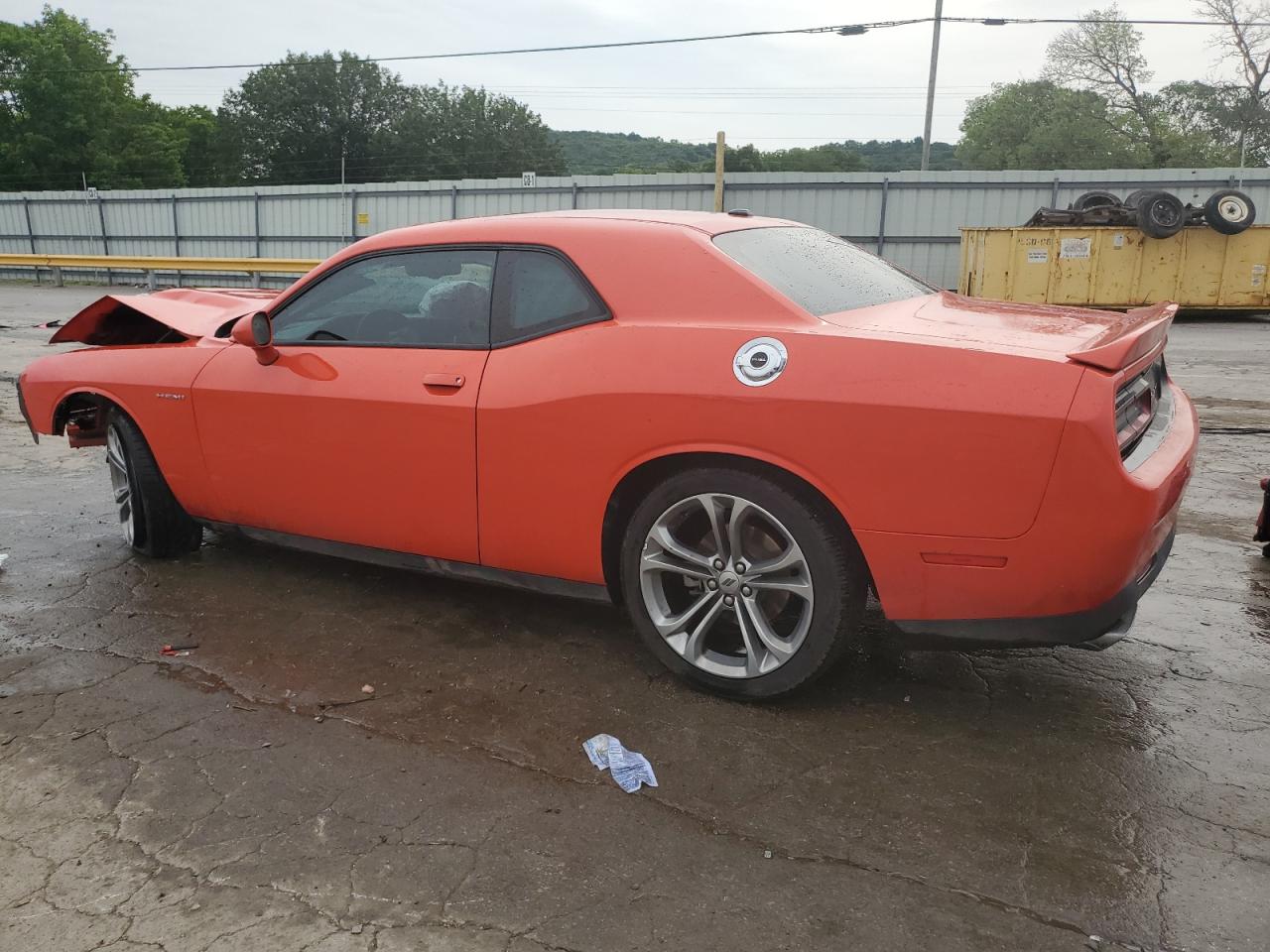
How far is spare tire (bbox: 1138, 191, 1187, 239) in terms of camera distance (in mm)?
17016

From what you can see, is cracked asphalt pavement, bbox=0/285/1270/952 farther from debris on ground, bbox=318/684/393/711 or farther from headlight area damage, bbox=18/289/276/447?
headlight area damage, bbox=18/289/276/447

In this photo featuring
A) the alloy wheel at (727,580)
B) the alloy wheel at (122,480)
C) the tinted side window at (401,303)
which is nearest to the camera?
the alloy wheel at (727,580)

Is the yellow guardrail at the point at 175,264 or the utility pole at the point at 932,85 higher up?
the utility pole at the point at 932,85

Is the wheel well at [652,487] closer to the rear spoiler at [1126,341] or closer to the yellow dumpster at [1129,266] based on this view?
the rear spoiler at [1126,341]

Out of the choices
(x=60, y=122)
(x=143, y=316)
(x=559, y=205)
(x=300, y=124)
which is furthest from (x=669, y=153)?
(x=143, y=316)

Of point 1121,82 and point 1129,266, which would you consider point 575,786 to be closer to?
point 1129,266

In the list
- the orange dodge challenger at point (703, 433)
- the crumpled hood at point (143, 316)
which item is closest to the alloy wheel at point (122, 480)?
the orange dodge challenger at point (703, 433)

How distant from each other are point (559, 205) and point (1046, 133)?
138 feet

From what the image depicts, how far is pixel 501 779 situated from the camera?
2744 millimetres

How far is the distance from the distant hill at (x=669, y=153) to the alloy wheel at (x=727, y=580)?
179 feet

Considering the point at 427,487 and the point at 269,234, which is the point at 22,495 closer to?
the point at 427,487

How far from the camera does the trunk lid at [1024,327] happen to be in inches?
105

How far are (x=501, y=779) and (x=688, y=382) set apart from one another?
1.26 meters

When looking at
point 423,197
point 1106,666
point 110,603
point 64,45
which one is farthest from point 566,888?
point 64,45
